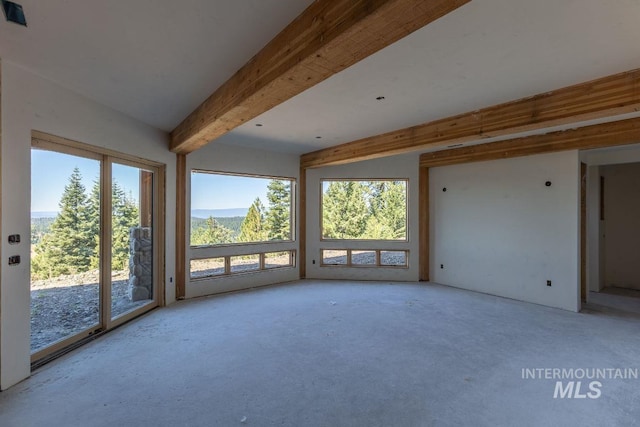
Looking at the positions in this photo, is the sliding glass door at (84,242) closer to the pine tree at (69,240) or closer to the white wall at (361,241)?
the pine tree at (69,240)

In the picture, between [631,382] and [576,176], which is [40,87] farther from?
[576,176]

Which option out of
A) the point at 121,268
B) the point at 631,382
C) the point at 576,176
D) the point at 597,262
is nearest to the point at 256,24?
the point at 121,268

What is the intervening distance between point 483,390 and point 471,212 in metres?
3.96

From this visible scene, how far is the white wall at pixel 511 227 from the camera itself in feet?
14.9

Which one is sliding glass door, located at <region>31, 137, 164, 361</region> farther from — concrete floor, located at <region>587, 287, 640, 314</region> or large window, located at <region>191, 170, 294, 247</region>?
concrete floor, located at <region>587, 287, 640, 314</region>

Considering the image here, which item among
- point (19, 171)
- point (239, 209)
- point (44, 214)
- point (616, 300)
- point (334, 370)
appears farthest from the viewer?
point (239, 209)

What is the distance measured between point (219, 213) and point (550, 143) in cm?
561

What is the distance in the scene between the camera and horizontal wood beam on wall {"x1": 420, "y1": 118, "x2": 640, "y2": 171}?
12.6 ft

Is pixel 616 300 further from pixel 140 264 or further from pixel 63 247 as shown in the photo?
pixel 63 247

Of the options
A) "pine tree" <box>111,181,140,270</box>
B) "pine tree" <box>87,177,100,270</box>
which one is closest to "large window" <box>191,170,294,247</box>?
"pine tree" <box>111,181,140,270</box>

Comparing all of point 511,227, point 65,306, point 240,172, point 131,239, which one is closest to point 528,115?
point 511,227

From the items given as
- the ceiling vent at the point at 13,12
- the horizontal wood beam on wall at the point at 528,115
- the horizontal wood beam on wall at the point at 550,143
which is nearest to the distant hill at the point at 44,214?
the ceiling vent at the point at 13,12

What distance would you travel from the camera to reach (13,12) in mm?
1684

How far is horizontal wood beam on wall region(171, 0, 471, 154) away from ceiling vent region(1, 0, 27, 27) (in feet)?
4.27
